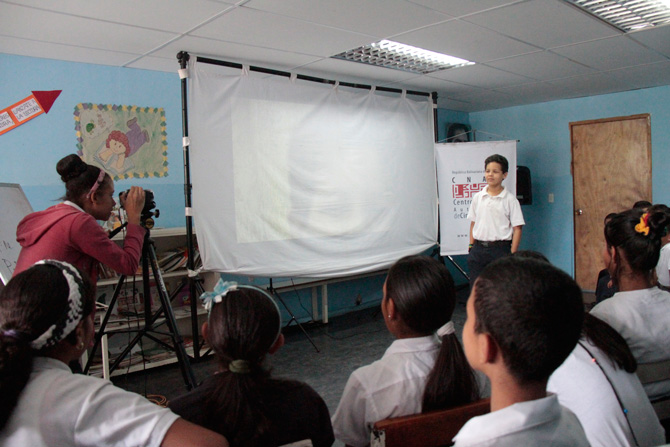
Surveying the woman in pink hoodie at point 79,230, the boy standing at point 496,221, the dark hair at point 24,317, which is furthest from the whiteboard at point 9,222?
the boy standing at point 496,221

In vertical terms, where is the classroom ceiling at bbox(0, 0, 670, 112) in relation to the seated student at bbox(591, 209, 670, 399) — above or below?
above

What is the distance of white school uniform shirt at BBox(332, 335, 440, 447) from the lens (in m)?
1.27

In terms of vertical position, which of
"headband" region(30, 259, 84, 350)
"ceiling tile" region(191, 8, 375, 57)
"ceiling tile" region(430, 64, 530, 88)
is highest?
"ceiling tile" region(430, 64, 530, 88)

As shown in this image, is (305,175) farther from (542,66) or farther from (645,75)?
(645,75)

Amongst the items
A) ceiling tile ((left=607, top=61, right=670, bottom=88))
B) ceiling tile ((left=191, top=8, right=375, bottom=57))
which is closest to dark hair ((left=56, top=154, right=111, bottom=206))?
ceiling tile ((left=191, top=8, right=375, bottom=57))

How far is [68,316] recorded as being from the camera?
1005 mm

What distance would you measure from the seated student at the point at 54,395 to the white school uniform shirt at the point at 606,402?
83 cm

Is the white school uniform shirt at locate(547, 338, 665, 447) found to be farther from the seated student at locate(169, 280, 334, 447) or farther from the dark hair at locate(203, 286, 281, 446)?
the dark hair at locate(203, 286, 281, 446)

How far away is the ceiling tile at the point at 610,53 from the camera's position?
3500 millimetres

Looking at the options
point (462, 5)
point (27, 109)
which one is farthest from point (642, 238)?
point (27, 109)

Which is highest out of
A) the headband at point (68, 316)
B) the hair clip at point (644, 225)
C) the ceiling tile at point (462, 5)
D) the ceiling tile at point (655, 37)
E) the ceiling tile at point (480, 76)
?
the ceiling tile at point (480, 76)

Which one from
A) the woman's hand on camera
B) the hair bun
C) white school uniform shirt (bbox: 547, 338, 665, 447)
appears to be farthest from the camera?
the woman's hand on camera

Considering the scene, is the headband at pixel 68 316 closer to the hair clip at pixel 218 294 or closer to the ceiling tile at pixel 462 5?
the hair clip at pixel 218 294

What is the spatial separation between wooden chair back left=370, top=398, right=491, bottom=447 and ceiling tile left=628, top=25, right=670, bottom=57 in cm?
333
